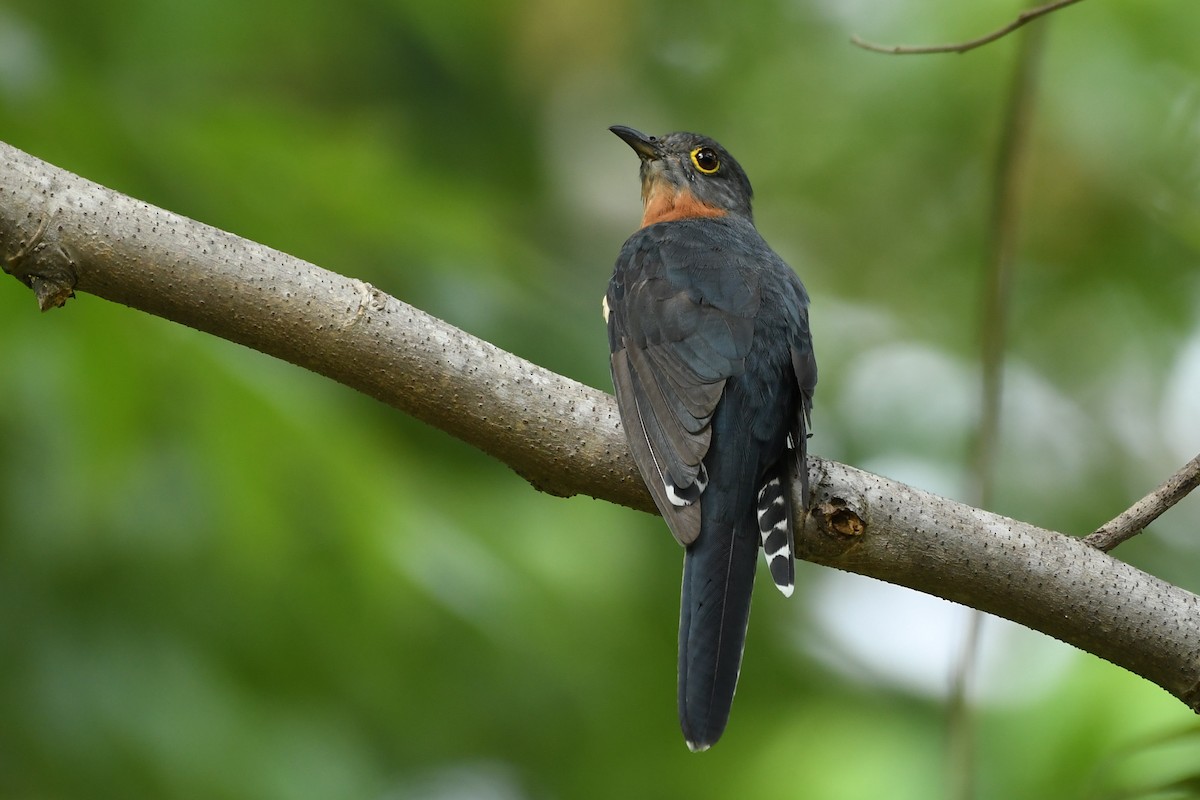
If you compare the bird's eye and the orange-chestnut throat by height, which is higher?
the bird's eye

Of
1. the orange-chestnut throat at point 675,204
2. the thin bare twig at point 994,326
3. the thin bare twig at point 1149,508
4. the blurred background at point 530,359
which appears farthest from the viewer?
the orange-chestnut throat at point 675,204

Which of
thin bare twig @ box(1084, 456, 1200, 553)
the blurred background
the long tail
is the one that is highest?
the blurred background

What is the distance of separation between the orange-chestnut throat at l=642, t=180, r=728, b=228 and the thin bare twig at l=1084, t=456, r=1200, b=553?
2.87 m

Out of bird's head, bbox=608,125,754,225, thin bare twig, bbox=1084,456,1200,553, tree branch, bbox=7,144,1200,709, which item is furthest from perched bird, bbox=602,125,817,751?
thin bare twig, bbox=1084,456,1200,553

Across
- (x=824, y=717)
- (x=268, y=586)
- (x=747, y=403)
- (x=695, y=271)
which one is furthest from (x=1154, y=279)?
(x=268, y=586)

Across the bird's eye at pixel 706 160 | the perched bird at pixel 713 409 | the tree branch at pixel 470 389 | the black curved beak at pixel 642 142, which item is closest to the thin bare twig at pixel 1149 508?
the tree branch at pixel 470 389

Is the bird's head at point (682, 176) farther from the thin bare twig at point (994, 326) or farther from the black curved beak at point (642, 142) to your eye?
the thin bare twig at point (994, 326)

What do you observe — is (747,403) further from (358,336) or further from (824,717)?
(824,717)

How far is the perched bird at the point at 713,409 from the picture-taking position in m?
3.11

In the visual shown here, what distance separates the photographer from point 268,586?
508 cm

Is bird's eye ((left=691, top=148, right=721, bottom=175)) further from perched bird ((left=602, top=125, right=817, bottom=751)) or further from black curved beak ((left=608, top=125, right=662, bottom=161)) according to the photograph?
perched bird ((left=602, top=125, right=817, bottom=751))

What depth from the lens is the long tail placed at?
3043 millimetres

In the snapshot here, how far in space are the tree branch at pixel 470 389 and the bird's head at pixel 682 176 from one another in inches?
107

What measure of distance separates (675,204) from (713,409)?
6.80 feet
